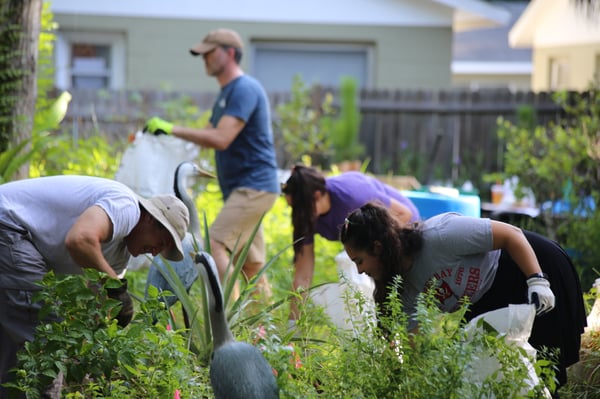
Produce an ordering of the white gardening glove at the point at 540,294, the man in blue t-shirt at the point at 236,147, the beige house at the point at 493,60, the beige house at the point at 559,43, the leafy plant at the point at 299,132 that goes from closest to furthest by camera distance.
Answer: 1. the white gardening glove at the point at 540,294
2. the man in blue t-shirt at the point at 236,147
3. the leafy plant at the point at 299,132
4. the beige house at the point at 559,43
5. the beige house at the point at 493,60

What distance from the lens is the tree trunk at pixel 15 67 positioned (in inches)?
277

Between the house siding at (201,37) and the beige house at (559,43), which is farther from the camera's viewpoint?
the beige house at (559,43)

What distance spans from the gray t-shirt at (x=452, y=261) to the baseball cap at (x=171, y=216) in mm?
944

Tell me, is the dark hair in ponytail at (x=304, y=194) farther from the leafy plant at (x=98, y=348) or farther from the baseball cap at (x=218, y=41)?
the leafy plant at (x=98, y=348)

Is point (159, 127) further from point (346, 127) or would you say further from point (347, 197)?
point (346, 127)

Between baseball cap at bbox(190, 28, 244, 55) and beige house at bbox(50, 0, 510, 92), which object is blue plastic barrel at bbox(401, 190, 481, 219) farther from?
beige house at bbox(50, 0, 510, 92)

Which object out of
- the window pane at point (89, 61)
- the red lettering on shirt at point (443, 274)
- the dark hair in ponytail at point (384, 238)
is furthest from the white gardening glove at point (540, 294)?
the window pane at point (89, 61)

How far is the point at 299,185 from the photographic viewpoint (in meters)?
5.18

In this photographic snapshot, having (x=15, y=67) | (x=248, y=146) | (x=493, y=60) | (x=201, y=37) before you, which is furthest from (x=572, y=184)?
(x=493, y=60)

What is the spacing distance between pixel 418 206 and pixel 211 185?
4.61 meters

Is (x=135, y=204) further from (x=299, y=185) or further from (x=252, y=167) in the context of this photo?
(x=252, y=167)

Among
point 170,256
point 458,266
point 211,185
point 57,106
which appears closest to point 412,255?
point 458,266

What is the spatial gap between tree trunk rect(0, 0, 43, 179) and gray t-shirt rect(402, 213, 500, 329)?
401cm

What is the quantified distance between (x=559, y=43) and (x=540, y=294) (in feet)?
58.2
